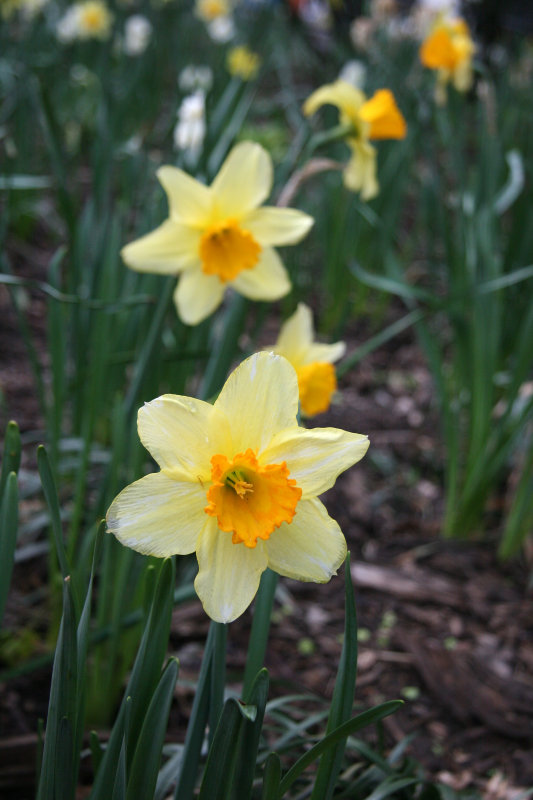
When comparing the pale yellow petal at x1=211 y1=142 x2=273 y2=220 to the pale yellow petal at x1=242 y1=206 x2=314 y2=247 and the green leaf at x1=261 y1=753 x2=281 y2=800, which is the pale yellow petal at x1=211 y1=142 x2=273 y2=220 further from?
the green leaf at x1=261 y1=753 x2=281 y2=800

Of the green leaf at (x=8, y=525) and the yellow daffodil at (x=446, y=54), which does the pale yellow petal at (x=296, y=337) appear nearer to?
the green leaf at (x=8, y=525)

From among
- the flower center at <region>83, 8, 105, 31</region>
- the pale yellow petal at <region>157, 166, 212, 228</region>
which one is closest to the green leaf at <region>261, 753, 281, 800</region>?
the pale yellow petal at <region>157, 166, 212, 228</region>

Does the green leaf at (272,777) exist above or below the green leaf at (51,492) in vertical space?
below

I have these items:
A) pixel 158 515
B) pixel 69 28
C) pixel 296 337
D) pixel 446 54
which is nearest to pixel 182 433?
pixel 158 515

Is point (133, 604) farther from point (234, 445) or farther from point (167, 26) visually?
point (167, 26)

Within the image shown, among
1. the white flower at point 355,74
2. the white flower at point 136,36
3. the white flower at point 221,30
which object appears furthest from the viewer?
the white flower at point 221,30

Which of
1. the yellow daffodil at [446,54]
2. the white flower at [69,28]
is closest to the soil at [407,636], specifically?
the yellow daffodil at [446,54]

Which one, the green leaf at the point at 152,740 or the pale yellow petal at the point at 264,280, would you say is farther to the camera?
the pale yellow petal at the point at 264,280
